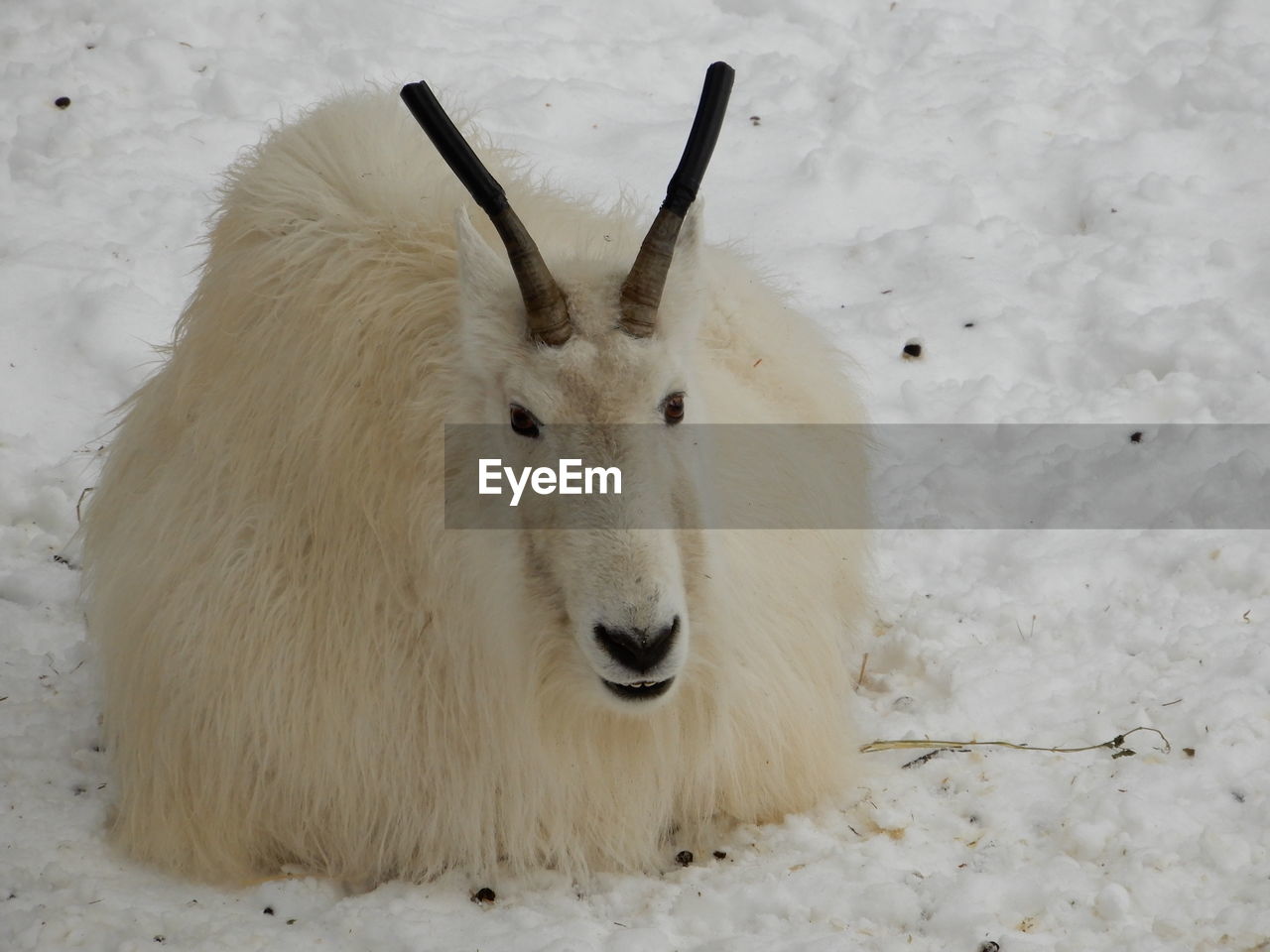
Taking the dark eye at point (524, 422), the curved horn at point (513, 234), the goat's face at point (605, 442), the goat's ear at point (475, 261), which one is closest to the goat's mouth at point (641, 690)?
the goat's face at point (605, 442)

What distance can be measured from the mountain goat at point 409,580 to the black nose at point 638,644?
0.54 feet

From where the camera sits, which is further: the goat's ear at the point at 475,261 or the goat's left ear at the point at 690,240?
the goat's left ear at the point at 690,240

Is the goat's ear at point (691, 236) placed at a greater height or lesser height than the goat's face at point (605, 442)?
greater

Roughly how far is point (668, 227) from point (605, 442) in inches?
19.1

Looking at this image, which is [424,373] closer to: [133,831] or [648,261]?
[648,261]

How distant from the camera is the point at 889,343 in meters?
5.74

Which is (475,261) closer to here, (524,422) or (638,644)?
(524,422)

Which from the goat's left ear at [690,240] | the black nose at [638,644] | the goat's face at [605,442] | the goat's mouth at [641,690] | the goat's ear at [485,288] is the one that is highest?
the goat's left ear at [690,240]

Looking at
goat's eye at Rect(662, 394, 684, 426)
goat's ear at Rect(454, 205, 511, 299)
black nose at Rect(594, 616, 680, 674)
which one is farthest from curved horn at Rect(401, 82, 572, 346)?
black nose at Rect(594, 616, 680, 674)

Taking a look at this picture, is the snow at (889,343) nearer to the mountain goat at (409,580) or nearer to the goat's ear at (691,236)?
the mountain goat at (409,580)

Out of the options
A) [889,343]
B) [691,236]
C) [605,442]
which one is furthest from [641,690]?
[889,343]

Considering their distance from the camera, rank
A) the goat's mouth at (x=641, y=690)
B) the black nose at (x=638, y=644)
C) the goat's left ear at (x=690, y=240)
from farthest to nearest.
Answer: the goat's left ear at (x=690, y=240) → the goat's mouth at (x=641, y=690) → the black nose at (x=638, y=644)

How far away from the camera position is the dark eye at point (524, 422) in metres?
3.15

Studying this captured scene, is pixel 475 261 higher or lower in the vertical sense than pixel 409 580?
higher
